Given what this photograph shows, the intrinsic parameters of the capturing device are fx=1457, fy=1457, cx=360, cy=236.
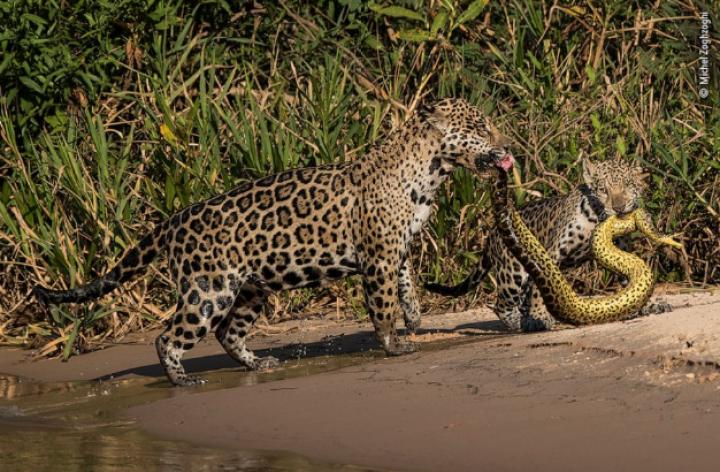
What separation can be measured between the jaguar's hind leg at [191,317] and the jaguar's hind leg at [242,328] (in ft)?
1.54

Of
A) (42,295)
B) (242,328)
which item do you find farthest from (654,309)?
(42,295)

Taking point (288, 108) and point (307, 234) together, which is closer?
point (307, 234)

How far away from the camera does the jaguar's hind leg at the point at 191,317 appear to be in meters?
7.68

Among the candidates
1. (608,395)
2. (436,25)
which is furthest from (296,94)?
(608,395)

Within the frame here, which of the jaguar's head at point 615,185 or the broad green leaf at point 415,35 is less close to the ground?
the broad green leaf at point 415,35

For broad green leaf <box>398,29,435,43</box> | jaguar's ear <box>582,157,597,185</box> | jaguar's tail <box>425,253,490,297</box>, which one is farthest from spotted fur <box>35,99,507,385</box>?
broad green leaf <box>398,29,435,43</box>

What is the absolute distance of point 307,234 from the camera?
7922 mm

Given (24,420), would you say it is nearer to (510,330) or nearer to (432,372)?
(432,372)

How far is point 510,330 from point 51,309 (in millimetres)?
2836

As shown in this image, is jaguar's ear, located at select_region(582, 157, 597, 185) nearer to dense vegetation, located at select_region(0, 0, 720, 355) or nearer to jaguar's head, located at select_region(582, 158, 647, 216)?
jaguar's head, located at select_region(582, 158, 647, 216)

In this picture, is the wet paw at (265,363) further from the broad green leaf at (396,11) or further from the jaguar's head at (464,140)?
the broad green leaf at (396,11)

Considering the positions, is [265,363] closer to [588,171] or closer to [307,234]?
[307,234]

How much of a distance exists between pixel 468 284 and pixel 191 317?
2065 millimetres

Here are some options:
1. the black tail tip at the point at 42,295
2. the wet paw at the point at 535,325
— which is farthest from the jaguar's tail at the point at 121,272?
the wet paw at the point at 535,325
